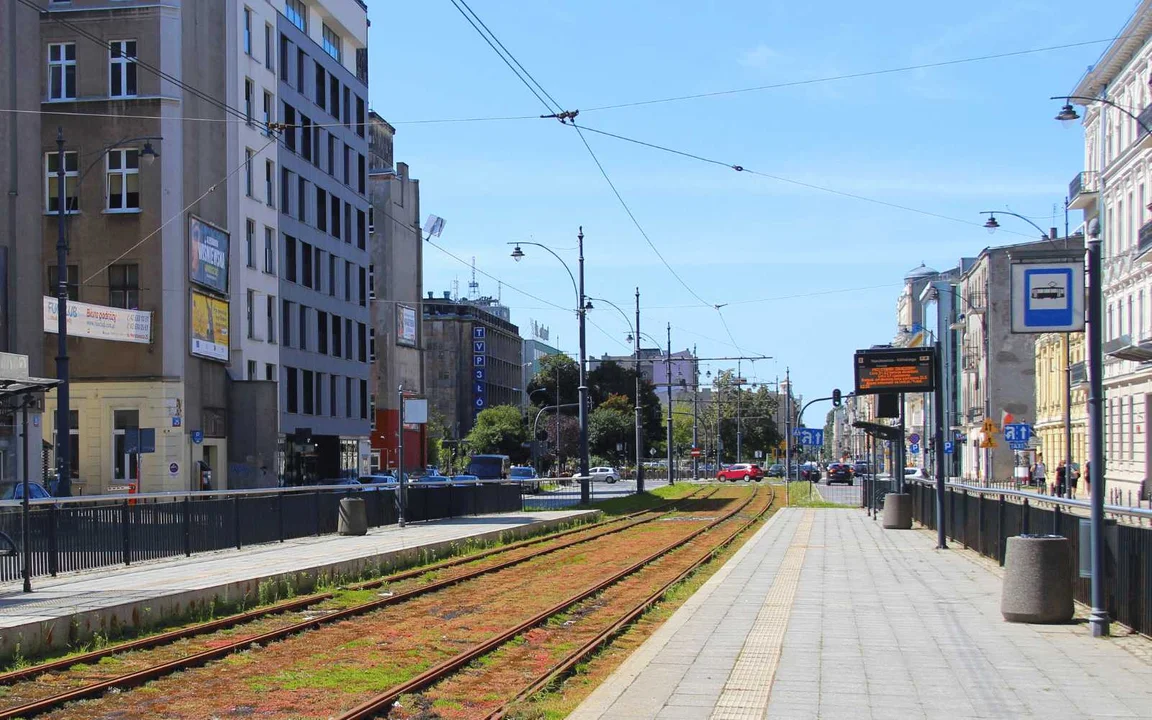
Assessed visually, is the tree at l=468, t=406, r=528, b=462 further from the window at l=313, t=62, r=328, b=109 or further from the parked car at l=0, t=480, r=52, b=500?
the parked car at l=0, t=480, r=52, b=500

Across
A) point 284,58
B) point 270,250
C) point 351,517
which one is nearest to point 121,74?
point 270,250

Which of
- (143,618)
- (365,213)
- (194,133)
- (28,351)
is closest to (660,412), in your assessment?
(365,213)

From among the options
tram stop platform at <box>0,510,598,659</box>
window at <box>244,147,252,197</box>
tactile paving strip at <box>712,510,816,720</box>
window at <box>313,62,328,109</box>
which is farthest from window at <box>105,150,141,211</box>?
tactile paving strip at <box>712,510,816,720</box>

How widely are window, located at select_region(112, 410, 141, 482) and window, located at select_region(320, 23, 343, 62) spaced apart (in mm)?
25237

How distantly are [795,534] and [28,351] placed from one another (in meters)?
21.6

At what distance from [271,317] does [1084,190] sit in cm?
3610

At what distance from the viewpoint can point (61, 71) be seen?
4694 cm

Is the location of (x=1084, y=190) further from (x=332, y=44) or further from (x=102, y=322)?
(x=102, y=322)

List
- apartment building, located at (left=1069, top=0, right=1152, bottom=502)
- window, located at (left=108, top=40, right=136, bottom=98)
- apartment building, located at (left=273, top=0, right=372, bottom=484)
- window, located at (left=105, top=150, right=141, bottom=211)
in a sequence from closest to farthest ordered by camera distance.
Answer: window, located at (left=108, top=40, right=136, bottom=98)
window, located at (left=105, top=150, right=141, bottom=211)
apartment building, located at (left=1069, top=0, right=1152, bottom=502)
apartment building, located at (left=273, top=0, right=372, bottom=484)

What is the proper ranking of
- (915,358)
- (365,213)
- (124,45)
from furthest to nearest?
(365,213) < (124,45) < (915,358)

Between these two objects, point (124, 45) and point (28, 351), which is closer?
point (28, 351)

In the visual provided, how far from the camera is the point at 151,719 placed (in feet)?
30.0

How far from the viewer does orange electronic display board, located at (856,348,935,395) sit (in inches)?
1159

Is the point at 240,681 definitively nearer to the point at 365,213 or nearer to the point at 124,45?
the point at 124,45
